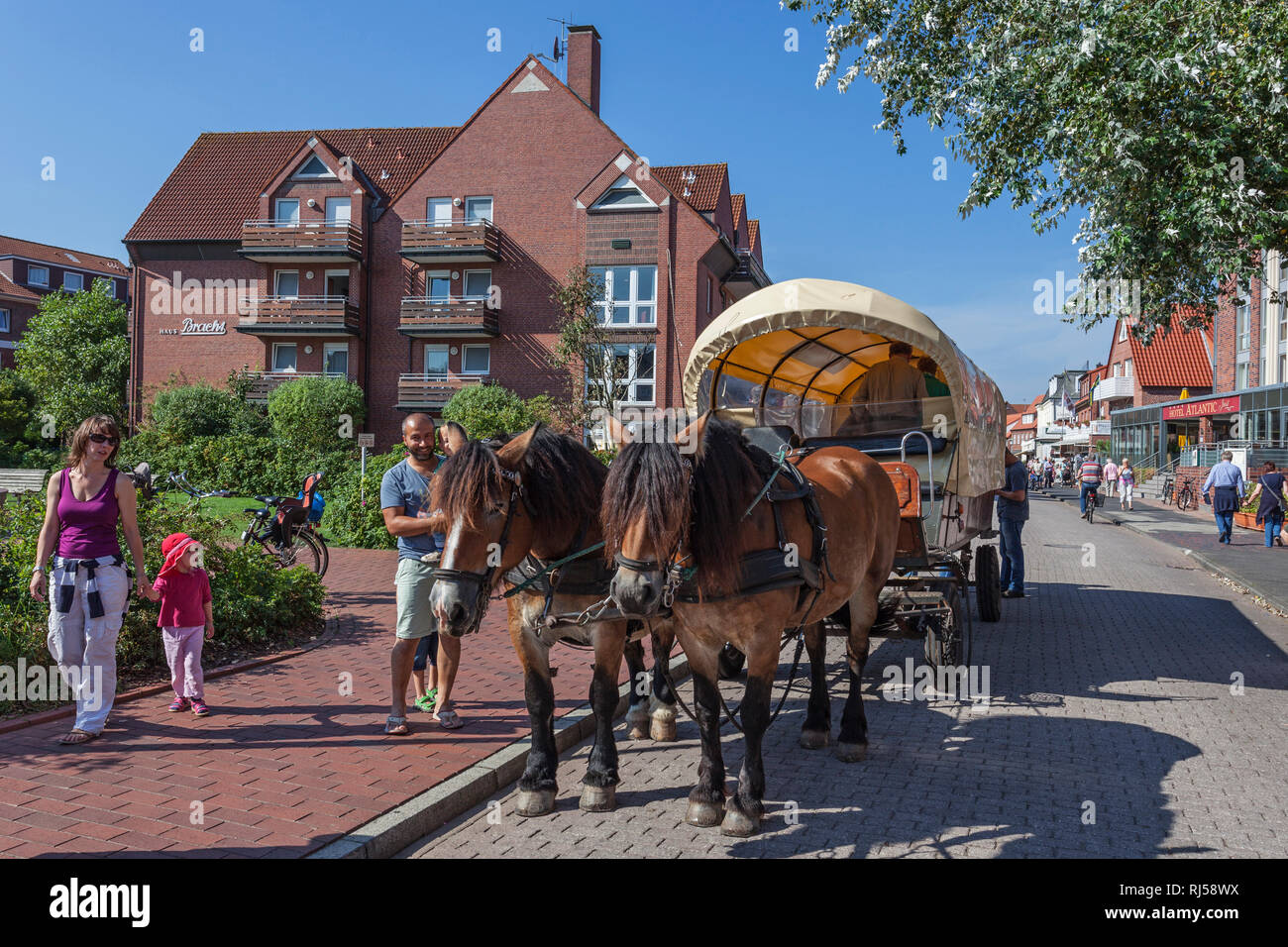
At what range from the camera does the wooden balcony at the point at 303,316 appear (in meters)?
32.9

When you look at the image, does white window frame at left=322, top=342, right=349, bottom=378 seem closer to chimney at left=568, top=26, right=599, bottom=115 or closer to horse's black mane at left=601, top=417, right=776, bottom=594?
chimney at left=568, top=26, right=599, bottom=115

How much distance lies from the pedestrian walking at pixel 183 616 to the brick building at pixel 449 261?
2382 centimetres

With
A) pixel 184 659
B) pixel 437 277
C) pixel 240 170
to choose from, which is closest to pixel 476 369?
pixel 437 277

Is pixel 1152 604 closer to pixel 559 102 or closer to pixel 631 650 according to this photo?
pixel 631 650

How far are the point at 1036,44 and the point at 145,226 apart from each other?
117ft

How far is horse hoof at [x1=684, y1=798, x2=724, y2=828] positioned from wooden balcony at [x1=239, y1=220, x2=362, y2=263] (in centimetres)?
3220

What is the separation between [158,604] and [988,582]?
27.2 feet

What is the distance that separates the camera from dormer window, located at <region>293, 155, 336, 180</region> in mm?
34344

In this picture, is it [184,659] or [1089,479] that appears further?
[1089,479]

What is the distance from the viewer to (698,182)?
114 ft

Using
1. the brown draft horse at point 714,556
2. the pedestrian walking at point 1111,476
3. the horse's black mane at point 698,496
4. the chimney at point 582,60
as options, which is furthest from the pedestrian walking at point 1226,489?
the chimney at point 582,60

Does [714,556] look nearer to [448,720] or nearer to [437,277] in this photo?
[448,720]

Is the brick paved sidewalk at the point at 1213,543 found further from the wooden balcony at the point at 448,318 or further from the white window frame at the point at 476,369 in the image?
the wooden balcony at the point at 448,318
